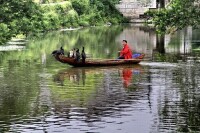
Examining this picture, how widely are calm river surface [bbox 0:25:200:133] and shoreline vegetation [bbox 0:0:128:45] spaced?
1034cm

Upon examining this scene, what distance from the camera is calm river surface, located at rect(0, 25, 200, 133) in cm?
1920

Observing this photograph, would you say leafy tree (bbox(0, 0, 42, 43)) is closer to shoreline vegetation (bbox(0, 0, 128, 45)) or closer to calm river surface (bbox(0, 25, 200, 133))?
shoreline vegetation (bbox(0, 0, 128, 45))

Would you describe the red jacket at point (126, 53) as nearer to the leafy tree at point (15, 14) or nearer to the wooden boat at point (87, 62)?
the wooden boat at point (87, 62)

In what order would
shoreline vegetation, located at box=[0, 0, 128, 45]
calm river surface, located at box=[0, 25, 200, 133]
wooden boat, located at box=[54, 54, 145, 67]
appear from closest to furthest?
calm river surface, located at box=[0, 25, 200, 133]
wooden boat, located at box=[54, 54, 145, 67]
shoreline vegetation, located at box=[0, 0, 128, 45]

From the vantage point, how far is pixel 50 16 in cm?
8288

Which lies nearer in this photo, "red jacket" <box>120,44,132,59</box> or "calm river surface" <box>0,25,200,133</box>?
"calm river surface" <box>0,25,200,133</box>

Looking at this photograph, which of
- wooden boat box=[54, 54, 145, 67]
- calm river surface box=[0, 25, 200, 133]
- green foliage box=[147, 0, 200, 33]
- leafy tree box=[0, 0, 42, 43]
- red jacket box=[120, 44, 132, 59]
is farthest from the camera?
leafy tree box=[0, 0, 42, 43]

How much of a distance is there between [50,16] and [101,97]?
59697 millimetres

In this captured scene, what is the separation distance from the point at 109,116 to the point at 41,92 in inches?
242

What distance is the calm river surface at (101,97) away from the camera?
19.2 m

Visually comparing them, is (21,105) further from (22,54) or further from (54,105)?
(22,54)

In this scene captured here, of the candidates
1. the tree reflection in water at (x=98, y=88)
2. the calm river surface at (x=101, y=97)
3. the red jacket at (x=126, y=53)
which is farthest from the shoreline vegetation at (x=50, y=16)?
the tree reflection in water at (x=98, y=88)

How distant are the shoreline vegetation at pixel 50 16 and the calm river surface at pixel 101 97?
10.3 meters

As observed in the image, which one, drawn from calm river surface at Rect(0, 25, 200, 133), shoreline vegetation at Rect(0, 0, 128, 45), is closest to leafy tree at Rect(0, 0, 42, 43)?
shoreline vegetation at Rect(0, 0, 128, 45)
